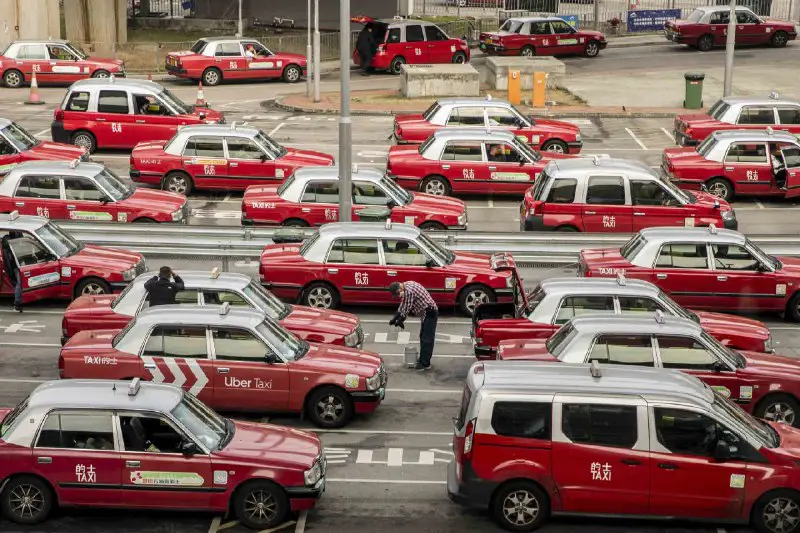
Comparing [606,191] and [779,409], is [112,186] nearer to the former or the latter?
[606,191]

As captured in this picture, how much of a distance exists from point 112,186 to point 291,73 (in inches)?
855

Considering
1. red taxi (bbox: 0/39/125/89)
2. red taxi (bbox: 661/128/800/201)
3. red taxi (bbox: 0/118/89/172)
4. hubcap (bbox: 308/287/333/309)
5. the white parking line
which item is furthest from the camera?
red taxi (bbox: 0/39/125/89)

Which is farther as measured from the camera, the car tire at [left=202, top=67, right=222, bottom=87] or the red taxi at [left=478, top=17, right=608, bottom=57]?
the red taxi at [left=478, top=17, right=608, bottom=57]

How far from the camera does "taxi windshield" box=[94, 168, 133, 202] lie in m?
25.2

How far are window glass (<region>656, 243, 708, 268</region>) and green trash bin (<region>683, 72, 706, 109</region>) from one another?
19.7 m

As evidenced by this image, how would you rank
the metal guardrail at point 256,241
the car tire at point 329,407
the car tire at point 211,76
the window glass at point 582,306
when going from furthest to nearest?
→ the car tire at point 211,76 < the metal guardrail at point 256,241 < the window glass at point 582,306 < the car tire at point 329,407

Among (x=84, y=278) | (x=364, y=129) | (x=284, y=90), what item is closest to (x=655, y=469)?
(x=84, y=278)

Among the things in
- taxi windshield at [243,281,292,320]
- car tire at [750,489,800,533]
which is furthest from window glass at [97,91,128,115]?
car tire at [750,489,800,533]

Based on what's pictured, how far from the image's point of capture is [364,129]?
125 ft

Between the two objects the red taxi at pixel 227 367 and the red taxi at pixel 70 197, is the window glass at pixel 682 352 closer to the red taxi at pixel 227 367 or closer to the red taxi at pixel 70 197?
the red taxi at pixel 227 367

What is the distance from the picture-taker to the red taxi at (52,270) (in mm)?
21203

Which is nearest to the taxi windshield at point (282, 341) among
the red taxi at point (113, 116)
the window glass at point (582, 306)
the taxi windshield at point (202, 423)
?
the taxi windshield at point (202, 423)

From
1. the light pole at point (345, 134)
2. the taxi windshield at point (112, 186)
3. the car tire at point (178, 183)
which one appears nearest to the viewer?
the light pole at point (345, 134)

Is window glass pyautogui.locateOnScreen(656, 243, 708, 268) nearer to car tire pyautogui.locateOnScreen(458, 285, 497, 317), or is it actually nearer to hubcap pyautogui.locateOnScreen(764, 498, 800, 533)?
car tire pyautogui.locateOnScreen(458, 285, 497, 317)
